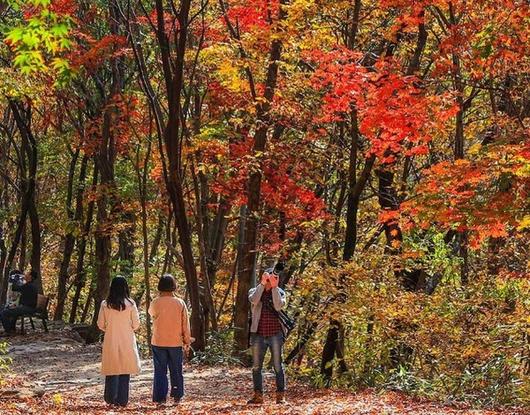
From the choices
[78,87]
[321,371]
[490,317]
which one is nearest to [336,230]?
[321,371]

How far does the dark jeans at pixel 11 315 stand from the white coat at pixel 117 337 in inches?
386

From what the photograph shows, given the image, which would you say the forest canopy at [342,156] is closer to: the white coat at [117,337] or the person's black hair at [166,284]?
the person's black hair at [166,284]

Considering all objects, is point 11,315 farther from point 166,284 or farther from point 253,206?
point 166,284

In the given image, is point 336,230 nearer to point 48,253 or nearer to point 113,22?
point 113,22

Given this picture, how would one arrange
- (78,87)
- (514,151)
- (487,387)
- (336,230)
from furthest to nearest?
(78,87), (336,230), (487,387), (514,151)

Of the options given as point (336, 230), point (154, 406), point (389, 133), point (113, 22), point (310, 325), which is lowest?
point (154, 406)

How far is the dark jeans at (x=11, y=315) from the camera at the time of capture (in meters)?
18.7

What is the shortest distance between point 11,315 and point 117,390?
10.0 meters

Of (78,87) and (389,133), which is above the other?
(78,87)

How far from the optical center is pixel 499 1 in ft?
39.7

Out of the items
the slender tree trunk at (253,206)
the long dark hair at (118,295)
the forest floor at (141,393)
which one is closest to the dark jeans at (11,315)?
the forest floor at (141,393)

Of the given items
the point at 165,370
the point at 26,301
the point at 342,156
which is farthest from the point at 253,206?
the point at 26,301

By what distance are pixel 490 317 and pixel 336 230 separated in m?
5.17

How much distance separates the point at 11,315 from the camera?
62.1 feet
